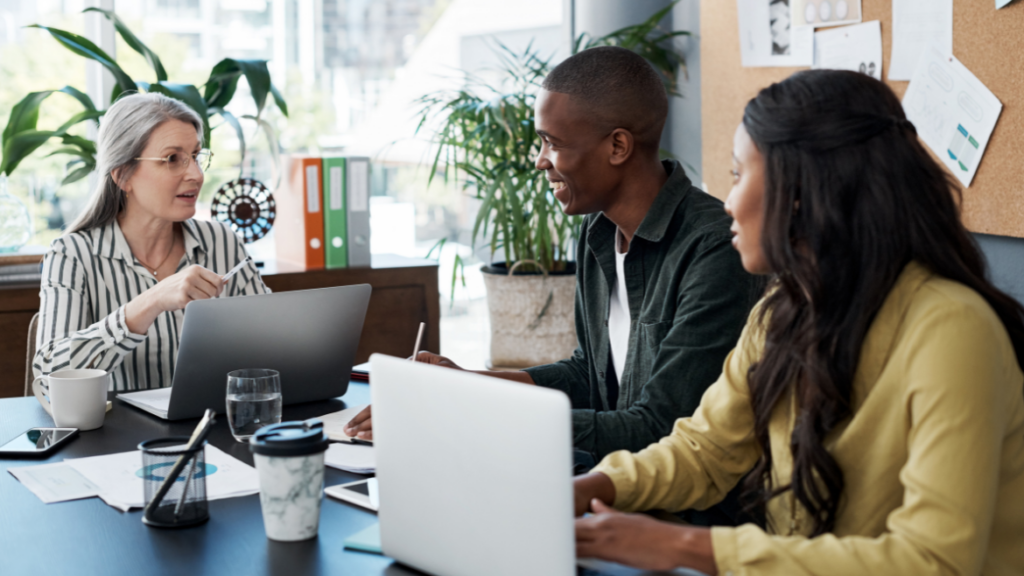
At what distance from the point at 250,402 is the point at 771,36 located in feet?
6.81

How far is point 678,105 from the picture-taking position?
3471 millimetres

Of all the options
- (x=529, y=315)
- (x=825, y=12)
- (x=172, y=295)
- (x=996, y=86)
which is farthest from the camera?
(x=529, y=315)

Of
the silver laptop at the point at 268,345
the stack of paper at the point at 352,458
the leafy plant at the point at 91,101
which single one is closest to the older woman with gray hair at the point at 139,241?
the silver laptop at the point at 268,345

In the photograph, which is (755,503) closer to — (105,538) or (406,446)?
(406,446)

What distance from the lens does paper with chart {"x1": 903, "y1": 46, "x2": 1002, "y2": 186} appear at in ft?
6.50

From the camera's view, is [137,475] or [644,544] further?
[137,475]

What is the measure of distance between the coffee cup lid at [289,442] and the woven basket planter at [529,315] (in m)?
2.37

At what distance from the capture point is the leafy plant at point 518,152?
3.20m

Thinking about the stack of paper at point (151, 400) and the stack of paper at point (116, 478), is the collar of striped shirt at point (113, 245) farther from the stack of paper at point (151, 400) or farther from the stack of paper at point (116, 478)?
the stack of paper at point (116, 478)

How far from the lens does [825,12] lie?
2539mm

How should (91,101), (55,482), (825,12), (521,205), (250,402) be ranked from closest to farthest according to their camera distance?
(55,482)
(250,402)
(825,12)
(91,101)
(521,205)

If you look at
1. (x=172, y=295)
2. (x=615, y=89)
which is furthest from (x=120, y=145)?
(x=615, y=89)

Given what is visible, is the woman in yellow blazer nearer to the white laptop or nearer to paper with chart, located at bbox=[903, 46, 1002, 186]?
the white laptop

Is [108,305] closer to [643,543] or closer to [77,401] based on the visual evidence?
[77,401]
